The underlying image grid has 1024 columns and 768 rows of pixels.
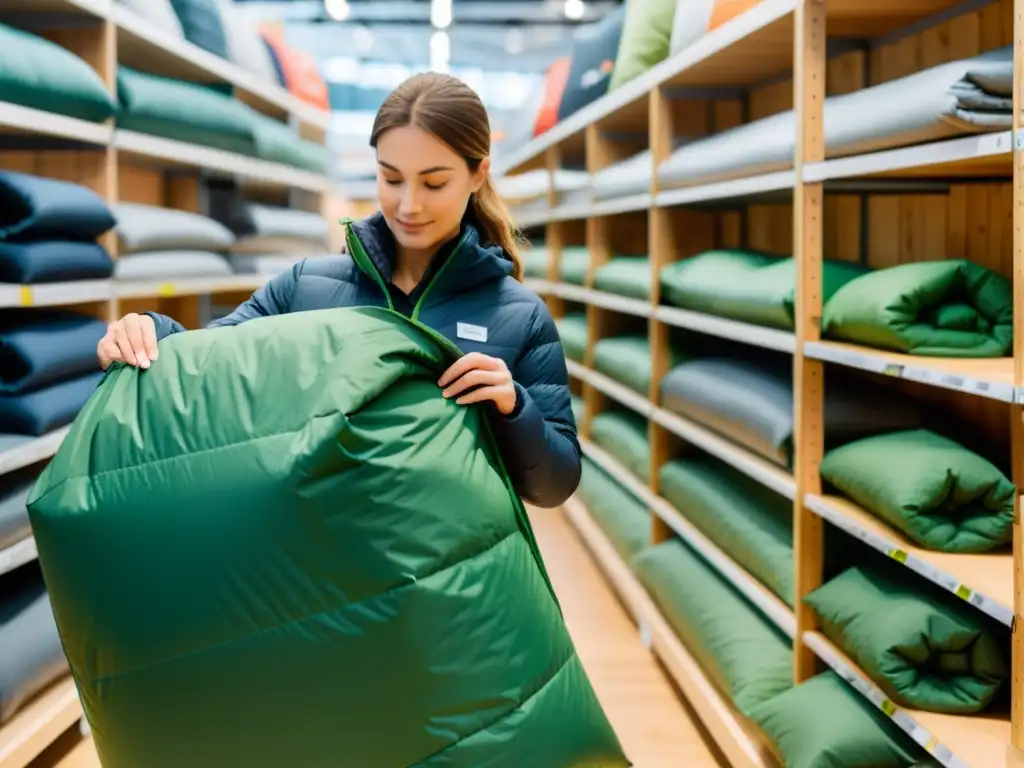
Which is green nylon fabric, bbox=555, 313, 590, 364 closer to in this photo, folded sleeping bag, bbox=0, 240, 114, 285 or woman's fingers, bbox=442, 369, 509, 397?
folded sleeping bag, bbox=0, 240, 114, 285

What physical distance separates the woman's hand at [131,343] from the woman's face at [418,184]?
0.42m

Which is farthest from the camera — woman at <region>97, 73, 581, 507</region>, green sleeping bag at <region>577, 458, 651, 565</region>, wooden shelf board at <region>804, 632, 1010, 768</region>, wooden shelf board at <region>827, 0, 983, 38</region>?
green sleeping bag at <region>577, 458, 651, 565</region>

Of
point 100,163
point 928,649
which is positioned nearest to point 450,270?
point 928,649

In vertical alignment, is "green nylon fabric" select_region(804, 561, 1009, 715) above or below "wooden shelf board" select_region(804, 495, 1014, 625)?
below

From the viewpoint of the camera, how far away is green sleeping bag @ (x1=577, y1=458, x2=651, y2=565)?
431 centimetres

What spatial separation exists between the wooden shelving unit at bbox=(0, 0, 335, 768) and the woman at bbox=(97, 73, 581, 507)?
130 cm

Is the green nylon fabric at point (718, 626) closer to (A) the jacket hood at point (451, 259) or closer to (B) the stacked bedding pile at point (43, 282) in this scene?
(A) the jacket hood at point (451, 259)

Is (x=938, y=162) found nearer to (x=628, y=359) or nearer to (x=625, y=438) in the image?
(x=628, y=359)

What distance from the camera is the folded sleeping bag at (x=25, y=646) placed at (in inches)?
103

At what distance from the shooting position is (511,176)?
27.2ft

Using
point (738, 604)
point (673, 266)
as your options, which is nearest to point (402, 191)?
point (738, 604)

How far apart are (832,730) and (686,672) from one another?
1.01 meters

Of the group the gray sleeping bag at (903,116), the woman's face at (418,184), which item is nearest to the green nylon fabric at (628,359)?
the gray sleeping bag at (903,116)

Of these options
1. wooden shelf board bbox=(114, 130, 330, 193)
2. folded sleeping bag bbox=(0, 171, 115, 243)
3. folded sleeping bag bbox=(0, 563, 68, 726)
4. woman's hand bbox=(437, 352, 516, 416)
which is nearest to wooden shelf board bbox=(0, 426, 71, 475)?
folded sleeping bag bbox=(0, 563, 68, 726)
